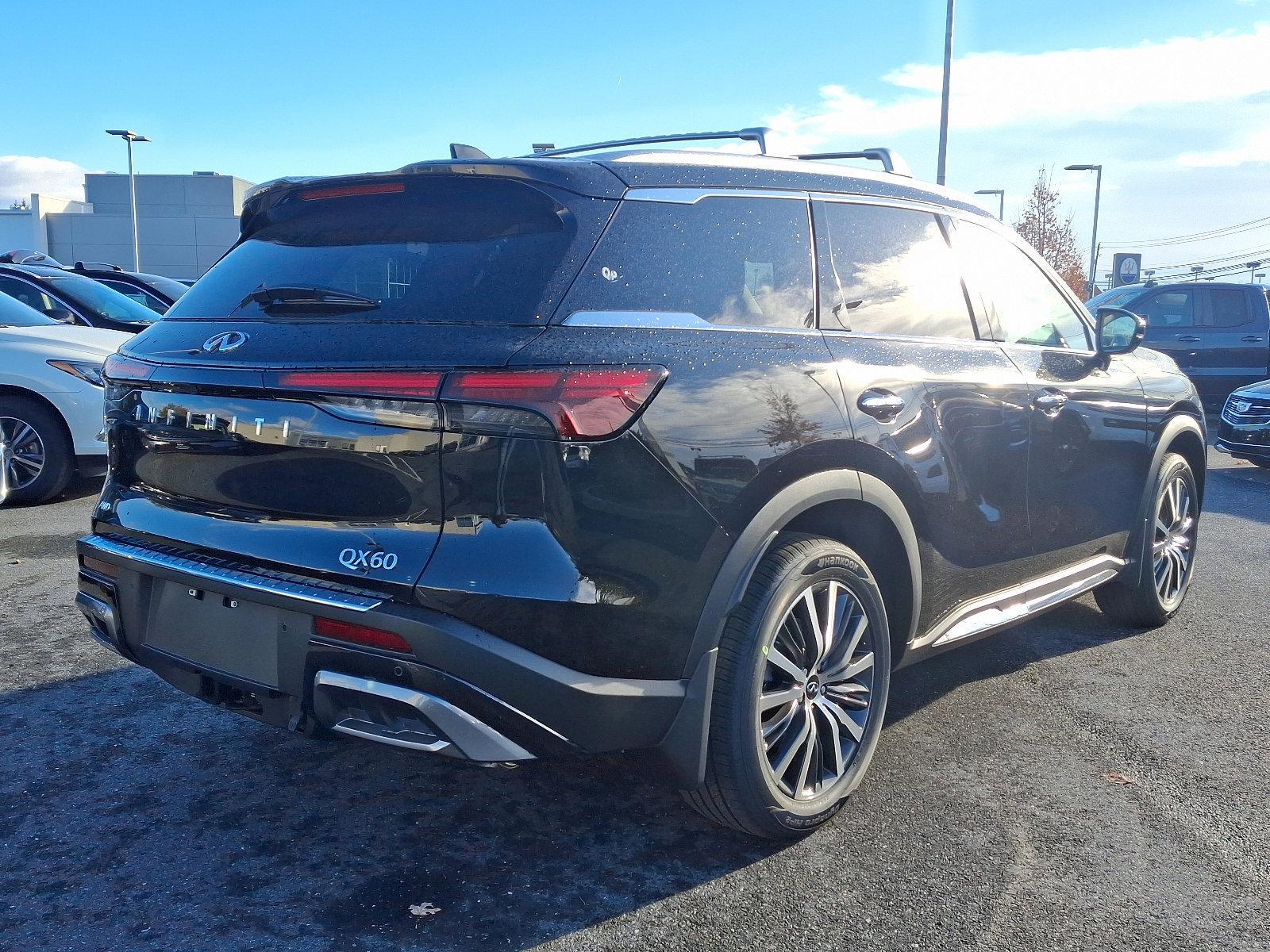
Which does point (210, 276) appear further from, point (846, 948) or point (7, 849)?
point (846, 948)

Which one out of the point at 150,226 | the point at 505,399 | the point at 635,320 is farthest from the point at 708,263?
the point at 150,226

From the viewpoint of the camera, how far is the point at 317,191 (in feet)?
9.99

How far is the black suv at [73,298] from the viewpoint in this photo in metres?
9.23

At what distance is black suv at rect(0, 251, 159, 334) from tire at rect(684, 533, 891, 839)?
754cm

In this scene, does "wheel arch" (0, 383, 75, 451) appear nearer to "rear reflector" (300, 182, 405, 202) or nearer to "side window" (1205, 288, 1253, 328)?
"rear reflector" (300, 182, 405, 202)

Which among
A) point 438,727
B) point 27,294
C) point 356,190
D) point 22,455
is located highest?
point 356,190

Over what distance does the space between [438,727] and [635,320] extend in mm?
1024

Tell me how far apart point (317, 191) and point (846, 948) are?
7.58ft

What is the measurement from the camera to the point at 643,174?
113 inches

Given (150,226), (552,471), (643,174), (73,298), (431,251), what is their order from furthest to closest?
(150,226), (73,298), (643,174), (431,251), (552,471)

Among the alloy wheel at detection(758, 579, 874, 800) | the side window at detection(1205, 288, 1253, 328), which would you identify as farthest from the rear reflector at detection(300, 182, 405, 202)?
the side window at detection(1205, 288, 1253, 328)

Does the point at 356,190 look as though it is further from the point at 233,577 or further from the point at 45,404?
the point at 45,404

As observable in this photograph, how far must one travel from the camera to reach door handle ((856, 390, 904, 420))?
3.10 meters

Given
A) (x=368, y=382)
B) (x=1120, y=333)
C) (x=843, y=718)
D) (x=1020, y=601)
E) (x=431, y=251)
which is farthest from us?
(x=1120, y=333)
